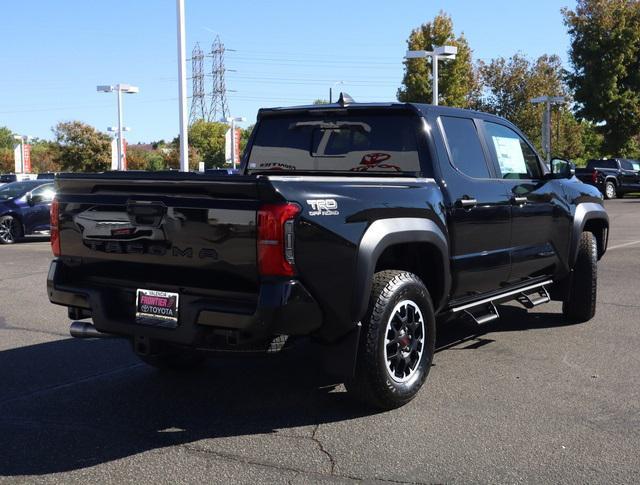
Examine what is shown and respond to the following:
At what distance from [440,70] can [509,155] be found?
36.2 m

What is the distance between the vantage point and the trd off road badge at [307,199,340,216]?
392 cm

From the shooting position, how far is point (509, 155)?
20.1 ft

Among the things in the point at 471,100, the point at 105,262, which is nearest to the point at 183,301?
the point at 105,262

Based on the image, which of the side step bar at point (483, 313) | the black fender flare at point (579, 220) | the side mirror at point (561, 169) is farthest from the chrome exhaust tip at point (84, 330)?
the black fender flare at point (579, 220)

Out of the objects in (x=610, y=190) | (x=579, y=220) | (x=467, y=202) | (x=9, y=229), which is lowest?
(x=9, y=229)

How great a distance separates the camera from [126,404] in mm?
4738

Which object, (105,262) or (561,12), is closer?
(105,262)

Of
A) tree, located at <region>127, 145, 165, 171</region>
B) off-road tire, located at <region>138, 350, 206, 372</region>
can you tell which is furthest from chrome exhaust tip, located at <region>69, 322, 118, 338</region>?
tree, located at <region>127, 145, 165, 171</region>

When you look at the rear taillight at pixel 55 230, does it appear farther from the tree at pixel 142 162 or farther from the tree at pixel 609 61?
the tree at pixel 142 162

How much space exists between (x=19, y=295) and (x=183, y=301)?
587cm

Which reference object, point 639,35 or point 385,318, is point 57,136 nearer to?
point 639,35

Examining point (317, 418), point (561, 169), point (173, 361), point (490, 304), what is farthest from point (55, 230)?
point (561, 169)

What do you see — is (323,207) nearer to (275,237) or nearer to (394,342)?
(275,237)

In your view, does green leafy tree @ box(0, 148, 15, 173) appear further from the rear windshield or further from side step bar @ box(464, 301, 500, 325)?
side step bar @ box(464, 301, 500, 325)
